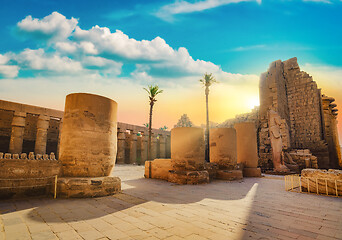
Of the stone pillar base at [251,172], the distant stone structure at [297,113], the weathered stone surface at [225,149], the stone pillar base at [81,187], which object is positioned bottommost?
the stone pillar base at [251,172]

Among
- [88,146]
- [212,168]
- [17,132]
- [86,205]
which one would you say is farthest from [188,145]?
[17,132]

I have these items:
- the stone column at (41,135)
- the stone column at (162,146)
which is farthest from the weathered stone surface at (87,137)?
the stone column at (162,146)

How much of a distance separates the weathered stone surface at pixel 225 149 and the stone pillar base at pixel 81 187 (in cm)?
588

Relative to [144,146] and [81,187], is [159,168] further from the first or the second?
[144,146]

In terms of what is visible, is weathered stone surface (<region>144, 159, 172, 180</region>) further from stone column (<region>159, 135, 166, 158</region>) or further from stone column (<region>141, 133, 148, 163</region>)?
stone column (<region>159, 135, 166, 158</region>)

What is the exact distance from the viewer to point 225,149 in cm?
923

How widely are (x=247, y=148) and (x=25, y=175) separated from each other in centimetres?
1000

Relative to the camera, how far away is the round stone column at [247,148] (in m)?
10.6

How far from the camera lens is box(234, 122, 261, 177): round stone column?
10623 mm

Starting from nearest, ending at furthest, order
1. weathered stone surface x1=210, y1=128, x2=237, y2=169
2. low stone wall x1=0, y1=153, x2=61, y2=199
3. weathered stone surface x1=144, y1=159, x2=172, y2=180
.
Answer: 1. low stone wall x1=0, y1=153, x2=61, y2=199
2. weathered stone surface x1=144, y1=159, x2=172, y2=180
3. weathered stone surface x1=210, y1=128, x2=237, y2=169

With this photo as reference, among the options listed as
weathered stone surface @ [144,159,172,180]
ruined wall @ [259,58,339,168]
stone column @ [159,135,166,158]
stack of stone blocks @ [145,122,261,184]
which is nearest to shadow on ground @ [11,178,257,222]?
stack of stone blocks @ [145,122,261,184]

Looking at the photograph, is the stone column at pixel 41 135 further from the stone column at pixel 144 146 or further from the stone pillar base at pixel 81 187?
the stone pillar base at pixel 81 187

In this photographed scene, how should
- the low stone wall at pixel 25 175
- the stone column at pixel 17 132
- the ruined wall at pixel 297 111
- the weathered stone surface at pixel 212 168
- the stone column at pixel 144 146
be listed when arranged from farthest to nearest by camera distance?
1. the stone column at pixel 144 146
2. the ruined wall at pixel 297 111
3. the stone column at pixel 17 132
4. the weathered stone surface at pixel 212 168
5. the low stone wall at pixel 25 175

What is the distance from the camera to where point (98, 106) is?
217 inches
